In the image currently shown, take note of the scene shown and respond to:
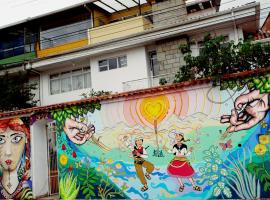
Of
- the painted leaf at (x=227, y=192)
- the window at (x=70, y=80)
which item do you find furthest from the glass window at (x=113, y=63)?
the painted leaf at (x=227, y=192)

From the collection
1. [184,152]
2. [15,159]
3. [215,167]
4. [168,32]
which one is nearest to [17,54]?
[168,32]

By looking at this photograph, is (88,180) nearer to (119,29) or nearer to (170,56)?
(170,56)

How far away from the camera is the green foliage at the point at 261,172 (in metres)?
7.56

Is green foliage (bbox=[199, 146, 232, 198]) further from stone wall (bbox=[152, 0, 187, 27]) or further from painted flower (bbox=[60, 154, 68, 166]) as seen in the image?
stone wall (bbox=[152, 0, 187, 27])

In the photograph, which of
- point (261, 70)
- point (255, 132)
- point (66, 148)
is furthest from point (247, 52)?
point (66, 148)

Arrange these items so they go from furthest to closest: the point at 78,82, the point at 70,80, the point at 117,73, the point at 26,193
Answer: the point at 70,80
the point at 78,82
the point at 117,73
the point at 26,193

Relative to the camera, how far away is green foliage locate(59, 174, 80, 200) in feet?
32.0

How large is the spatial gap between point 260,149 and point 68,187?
604 cm

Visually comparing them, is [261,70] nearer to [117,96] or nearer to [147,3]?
[117,96]

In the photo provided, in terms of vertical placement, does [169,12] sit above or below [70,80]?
above

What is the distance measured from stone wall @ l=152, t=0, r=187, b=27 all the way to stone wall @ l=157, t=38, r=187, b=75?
1388 millimetres

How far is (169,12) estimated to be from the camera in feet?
54.4

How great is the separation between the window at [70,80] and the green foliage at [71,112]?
299 inches

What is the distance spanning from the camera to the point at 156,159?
8.77m
